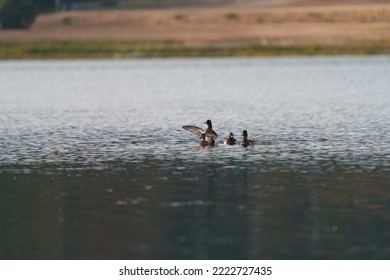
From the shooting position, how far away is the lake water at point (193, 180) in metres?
27.0

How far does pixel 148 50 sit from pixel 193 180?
94502 mm

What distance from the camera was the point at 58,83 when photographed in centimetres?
9519

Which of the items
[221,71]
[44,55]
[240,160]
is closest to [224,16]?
[44,55]

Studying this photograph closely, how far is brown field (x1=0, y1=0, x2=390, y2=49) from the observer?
130375mm

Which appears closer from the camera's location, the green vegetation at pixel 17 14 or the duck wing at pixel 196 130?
the duck wing at pixel 196 130

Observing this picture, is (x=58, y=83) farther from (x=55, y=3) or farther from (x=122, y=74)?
(x=55, y=3)

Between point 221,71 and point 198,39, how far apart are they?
22.7 meters

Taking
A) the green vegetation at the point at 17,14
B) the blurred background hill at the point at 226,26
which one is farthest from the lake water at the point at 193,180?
the green vegetation at the point at 17,14

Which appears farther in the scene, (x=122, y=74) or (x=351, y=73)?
(x=122, y=74)

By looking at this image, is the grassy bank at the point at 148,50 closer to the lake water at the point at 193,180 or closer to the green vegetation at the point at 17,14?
the green vegetation at the point at 17,14

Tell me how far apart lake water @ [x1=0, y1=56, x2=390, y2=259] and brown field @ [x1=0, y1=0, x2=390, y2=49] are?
189 feet

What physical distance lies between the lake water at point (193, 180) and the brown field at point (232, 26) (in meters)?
57.7

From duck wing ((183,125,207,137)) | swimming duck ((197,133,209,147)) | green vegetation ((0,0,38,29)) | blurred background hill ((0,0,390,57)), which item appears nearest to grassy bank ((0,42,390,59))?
blurred background hill ((0,0,390,57))

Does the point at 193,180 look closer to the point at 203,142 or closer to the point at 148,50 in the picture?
the point at 203,142
